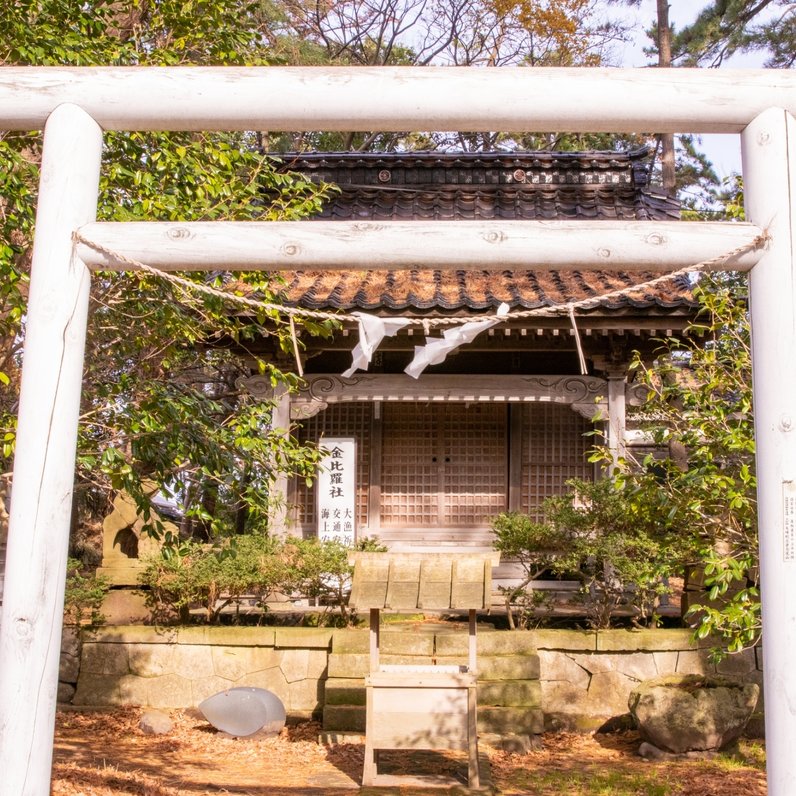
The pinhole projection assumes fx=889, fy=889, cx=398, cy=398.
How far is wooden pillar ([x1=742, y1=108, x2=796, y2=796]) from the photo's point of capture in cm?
319

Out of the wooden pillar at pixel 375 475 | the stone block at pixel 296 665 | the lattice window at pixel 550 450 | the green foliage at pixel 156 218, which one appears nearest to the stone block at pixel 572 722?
the stone block at pixel 296 665

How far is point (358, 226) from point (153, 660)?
19.5ft

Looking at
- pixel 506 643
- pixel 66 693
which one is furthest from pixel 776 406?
pixel 66 693

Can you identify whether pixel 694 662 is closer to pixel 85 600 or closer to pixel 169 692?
pixel 169 692

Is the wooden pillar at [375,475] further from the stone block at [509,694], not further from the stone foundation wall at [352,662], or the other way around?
the stone block at [509,694]

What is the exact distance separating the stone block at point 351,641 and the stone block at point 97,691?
208cm

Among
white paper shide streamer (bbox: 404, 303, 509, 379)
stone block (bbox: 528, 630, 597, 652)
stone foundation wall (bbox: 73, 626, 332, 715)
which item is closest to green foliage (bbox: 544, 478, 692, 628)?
stone block (bbox: 528, 630, 597, 652)

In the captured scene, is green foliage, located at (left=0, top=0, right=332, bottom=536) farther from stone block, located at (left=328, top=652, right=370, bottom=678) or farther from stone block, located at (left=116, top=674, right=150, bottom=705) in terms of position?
stone block, located at (left=116, top=674, right=150, bottom=705)

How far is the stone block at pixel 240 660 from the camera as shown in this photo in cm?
814

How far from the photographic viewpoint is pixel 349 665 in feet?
25.4

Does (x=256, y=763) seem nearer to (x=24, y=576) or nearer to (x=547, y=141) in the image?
(x=24, y=576)

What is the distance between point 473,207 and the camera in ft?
40.3

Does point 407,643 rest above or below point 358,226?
below

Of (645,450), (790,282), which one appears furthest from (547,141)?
(790,282)
